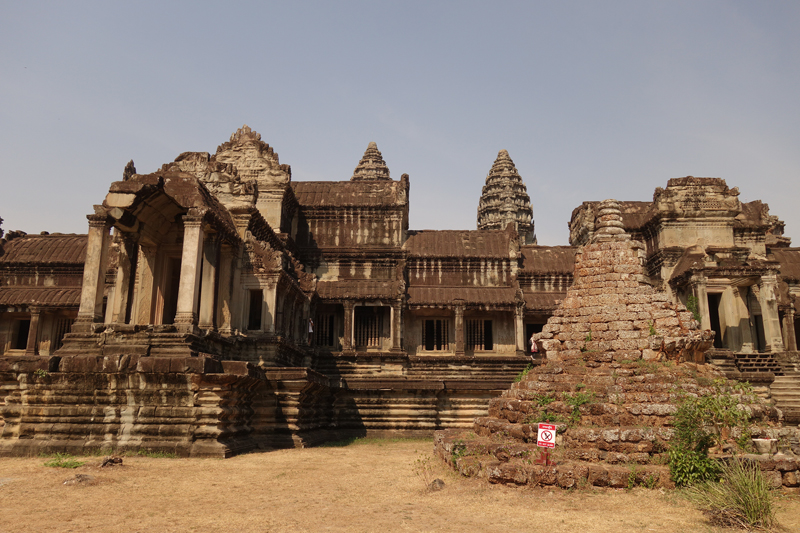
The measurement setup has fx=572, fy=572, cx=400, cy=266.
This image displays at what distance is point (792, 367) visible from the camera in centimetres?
2309

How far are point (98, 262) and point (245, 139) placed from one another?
1149 cm

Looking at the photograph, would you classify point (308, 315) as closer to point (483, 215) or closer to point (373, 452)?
point (373, 452)

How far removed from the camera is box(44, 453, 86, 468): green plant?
29.5ft

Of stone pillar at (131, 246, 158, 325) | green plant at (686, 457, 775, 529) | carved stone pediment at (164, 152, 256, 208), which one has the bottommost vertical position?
green plant at (686, 457, 775, 529)

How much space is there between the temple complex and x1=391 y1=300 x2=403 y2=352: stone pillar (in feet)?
0.15

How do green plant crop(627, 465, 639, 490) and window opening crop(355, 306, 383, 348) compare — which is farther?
window opening crop(355, 306, 383, 348)

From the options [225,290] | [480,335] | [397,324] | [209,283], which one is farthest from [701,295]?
[209,283]

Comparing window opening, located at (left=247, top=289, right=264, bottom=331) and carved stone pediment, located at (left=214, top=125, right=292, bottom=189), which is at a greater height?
carved stone pediment, located at (left=214, top=125, right=292, bottom=189)

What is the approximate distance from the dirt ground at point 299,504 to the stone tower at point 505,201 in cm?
4378

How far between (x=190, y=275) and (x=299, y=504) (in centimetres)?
689

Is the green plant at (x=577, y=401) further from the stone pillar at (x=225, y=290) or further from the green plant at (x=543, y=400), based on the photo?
the stone pillar at (x=225, y=290)

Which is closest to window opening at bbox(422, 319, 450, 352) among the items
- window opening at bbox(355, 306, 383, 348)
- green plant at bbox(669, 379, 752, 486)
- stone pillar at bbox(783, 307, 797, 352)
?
window opening at bbox(355, 306, 383, 348)

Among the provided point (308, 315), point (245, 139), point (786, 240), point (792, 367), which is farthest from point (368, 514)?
point (786, 240)

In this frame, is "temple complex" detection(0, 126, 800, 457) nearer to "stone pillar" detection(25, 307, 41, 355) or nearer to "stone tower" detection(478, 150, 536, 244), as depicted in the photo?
"stone pillar" detection(25, 307, 41, 355)
